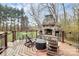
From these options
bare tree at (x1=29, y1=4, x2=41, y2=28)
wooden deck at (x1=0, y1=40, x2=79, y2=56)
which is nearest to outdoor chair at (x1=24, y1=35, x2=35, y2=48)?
wooden deck at (x1=0, y1=40, x2=79, y2=56)

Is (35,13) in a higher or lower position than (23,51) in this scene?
higher

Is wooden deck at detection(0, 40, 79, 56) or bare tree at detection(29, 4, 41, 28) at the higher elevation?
bare tree at detection(29, 4, 41, 28)

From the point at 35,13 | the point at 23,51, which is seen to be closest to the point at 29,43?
the point at 23,51

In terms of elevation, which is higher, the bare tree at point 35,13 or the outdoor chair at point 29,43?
the bare tree at point 35,13

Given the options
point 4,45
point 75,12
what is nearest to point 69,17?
point 75,12

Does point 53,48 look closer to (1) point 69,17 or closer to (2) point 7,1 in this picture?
(1) point 69,17

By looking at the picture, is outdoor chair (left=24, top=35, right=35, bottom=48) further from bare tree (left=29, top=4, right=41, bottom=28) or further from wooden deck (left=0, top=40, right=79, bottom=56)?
bare tree (left=29, top=4, right=41, bottom=28)

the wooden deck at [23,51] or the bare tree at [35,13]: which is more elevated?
the bare tree at [35,13]

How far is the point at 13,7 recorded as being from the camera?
6.86 ft

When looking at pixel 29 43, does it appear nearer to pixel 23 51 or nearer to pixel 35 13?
pixel 23 51

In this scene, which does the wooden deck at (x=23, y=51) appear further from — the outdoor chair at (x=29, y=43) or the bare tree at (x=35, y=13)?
the bare tree at (x=35, y=13)

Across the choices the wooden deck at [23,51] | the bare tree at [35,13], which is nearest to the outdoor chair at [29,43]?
the wooden deck at [23,51]

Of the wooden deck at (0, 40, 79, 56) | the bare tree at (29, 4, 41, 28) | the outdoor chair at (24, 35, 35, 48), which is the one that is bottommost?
the wooden deck at (0, 40, 79, 56)

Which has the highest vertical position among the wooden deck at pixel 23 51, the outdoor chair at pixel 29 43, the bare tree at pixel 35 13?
the bare tree at pixel 35 13
